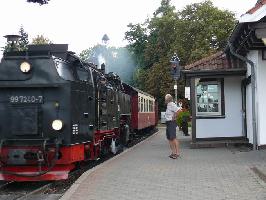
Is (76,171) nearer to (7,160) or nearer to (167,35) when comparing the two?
(7,160)

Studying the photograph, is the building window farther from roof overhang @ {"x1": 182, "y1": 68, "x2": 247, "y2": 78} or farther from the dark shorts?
the dark shorts

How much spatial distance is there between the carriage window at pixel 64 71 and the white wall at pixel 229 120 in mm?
8703

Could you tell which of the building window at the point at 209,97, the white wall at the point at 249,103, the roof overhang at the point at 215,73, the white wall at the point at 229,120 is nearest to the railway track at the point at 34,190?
the white wall at the point at 249,103

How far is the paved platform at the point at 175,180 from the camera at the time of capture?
891 centimetres

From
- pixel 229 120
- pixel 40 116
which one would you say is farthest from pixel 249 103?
pixel 40 116

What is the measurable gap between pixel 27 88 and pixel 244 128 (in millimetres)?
10181

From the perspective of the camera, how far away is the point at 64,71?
11516mm

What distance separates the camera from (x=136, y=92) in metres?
26.0

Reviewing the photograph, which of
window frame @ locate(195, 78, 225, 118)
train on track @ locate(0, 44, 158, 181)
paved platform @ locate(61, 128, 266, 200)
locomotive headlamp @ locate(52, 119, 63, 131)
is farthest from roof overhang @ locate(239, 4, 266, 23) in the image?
window frame @ locate(195, 78, 225, 118)

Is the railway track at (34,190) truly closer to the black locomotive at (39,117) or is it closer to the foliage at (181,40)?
the black locomotive at (39,117)

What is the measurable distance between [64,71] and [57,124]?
126 centimetres

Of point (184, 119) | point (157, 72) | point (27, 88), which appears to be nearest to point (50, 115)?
point (27, 88)

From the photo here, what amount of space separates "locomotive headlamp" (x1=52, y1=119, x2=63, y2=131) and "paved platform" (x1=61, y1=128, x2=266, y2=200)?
108 cm

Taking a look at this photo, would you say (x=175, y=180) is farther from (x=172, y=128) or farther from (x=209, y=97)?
(x=209, y=97)
